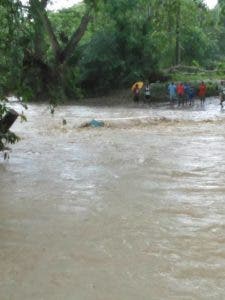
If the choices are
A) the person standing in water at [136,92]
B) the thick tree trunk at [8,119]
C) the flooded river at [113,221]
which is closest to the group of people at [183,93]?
the person standing in water at [136,92]

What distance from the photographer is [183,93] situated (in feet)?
97.6

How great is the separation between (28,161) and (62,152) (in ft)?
5.14

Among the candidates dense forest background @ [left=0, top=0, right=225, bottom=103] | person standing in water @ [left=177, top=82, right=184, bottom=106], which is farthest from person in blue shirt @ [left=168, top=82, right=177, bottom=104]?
dense forest background @ [left=0, top=0, right=225, bottom=103]

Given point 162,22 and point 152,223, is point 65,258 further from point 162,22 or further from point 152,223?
point 162,22

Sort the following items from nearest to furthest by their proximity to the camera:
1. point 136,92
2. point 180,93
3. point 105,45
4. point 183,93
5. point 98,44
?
point 180,93 < point 183,93 < point 136,92 < point 105,45 < point 98,44

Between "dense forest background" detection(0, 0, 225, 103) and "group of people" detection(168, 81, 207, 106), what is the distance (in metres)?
2.49

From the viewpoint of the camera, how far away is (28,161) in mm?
12672

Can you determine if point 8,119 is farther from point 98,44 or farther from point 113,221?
point 98,44

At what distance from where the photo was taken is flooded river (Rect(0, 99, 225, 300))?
533cm

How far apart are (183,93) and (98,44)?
838 cm

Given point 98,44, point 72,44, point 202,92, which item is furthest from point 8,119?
point 98,44

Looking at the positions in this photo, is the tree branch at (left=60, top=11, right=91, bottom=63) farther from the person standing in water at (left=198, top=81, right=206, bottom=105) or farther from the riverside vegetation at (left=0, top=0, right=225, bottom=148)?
the person standing in water at (left=198, top=81, right=206, bottom=105)

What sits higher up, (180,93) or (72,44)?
(72,44)

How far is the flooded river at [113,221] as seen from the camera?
5.33 m
